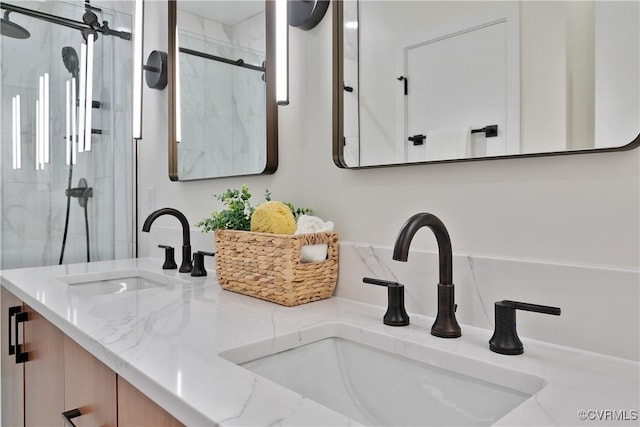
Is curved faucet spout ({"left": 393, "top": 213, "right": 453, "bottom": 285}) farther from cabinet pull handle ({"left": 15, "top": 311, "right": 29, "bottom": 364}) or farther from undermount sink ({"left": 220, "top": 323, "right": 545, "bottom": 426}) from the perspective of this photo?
cabinet pull handle ({"left": 15, "top": 311, "right": 29, "bottom": 364})

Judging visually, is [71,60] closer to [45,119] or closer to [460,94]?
[45,119]

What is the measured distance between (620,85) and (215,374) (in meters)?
0.73

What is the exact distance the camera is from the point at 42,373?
1094 mm

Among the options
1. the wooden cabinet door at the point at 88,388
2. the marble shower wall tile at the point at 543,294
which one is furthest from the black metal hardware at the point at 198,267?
the marble shower wall tile at the point at 543,294

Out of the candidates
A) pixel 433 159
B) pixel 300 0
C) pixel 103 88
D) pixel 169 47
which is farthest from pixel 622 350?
pixel 103 88

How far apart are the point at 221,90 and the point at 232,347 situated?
3.36ft

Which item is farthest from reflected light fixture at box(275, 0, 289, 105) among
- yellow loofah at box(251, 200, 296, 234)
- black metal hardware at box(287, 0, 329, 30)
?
yellow loofah at box(251, 200, 296, 234)

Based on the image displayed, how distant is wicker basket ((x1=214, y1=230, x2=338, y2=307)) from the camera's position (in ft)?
3.31

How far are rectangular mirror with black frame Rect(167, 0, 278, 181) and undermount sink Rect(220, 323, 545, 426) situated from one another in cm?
63

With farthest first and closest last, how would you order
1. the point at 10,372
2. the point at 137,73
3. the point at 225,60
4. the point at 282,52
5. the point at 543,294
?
the point at 137,73, the point at 225,60, the point at 10,372, the point at 282,52, the point at 543,294

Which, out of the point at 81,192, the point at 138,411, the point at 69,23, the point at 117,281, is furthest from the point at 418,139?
the point at 69,23

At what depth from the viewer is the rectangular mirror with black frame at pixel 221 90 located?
1330mm

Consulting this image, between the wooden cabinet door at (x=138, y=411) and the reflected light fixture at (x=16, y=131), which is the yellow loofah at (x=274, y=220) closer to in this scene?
the wooden cabinet door at (x=138, y=411)

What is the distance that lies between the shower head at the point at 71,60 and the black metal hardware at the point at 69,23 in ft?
0.31
